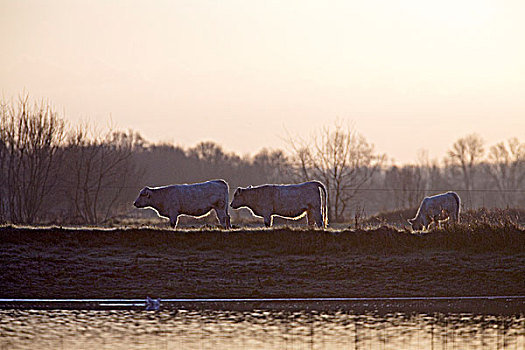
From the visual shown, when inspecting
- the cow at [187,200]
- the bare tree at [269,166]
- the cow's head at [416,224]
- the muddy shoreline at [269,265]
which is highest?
the bare tree at [269,166]

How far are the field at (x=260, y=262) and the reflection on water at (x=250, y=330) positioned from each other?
2.86 meters

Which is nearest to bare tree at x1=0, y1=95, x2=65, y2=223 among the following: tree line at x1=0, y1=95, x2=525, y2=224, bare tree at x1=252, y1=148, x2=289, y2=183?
tree line at x1=0, y1=95, x2=525, y2=224

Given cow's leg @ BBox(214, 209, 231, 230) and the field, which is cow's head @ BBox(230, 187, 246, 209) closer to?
cow's leg @ BBox(214, 209, 231, 230)

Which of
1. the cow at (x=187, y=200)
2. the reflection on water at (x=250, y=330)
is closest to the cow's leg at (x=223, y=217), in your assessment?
the cow at (x=187, y=200)

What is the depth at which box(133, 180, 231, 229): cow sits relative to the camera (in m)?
27.8

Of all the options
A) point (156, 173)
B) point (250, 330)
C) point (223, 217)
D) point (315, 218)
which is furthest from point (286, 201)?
point (156, 173)

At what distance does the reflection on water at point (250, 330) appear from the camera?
10969 millimetres

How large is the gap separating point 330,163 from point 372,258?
3518 cm

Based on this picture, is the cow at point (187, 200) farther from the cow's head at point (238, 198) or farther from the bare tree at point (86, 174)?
the bare tree at point (86, 174)

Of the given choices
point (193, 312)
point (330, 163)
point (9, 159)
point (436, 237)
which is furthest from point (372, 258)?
point (330, 163)

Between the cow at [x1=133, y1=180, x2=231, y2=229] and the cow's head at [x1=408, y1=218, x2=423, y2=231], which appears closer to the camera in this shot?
the cow at [x1=133, y1=180, x2=231, y2=229]

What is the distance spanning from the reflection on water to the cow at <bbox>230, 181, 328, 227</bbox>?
44.6 ft

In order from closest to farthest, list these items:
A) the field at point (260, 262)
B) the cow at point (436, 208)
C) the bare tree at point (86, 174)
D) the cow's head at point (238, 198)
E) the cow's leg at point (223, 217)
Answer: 1. the field at point (260, 262)
2. the cow's leg at point (223, 217)
3. the cow's head at point (238, 198)
4. the cow at point (436, 208)
5. the bare tree at point (86, 174)

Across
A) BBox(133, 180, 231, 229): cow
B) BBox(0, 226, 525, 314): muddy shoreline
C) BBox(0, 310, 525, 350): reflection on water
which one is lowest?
BBox(0, 310, 525, 350): reflection on water
